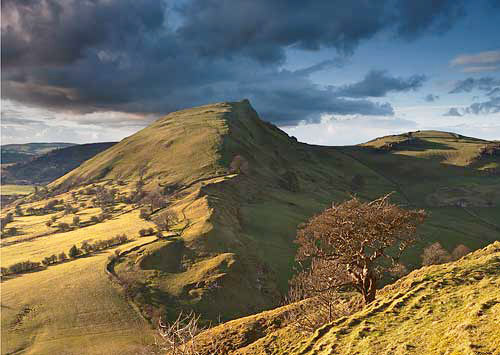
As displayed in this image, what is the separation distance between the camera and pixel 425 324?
22500 mm

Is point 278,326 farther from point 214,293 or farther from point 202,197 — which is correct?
point 202,197

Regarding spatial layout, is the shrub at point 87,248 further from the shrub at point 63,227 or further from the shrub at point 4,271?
the shrub at point 63,227

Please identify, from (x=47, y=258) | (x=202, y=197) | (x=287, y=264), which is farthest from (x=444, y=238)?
(x=47, y=258)

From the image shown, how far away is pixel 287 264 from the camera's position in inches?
4343

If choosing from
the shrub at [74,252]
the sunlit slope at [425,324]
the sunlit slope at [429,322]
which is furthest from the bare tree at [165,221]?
the sunlit slope at [429,322]

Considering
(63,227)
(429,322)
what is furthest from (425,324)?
(63,227)

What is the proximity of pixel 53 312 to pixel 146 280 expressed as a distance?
21677 millimetres

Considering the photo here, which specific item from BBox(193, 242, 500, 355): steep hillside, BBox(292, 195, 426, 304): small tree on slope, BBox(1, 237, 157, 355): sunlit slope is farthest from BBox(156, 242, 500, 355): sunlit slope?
BBox(1, 237, 157, 355): sunlit slope

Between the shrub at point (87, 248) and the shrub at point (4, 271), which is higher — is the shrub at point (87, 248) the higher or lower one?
the higher one

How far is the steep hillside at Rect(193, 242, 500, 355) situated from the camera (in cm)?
1917

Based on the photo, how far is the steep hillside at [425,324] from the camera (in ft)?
62.9

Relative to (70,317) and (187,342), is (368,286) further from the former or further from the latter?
(70,317)

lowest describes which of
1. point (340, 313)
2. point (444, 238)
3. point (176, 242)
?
point (444, 238)

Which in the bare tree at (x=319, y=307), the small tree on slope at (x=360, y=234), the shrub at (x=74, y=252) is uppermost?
the small tree on slope at (x=360, y=234)
